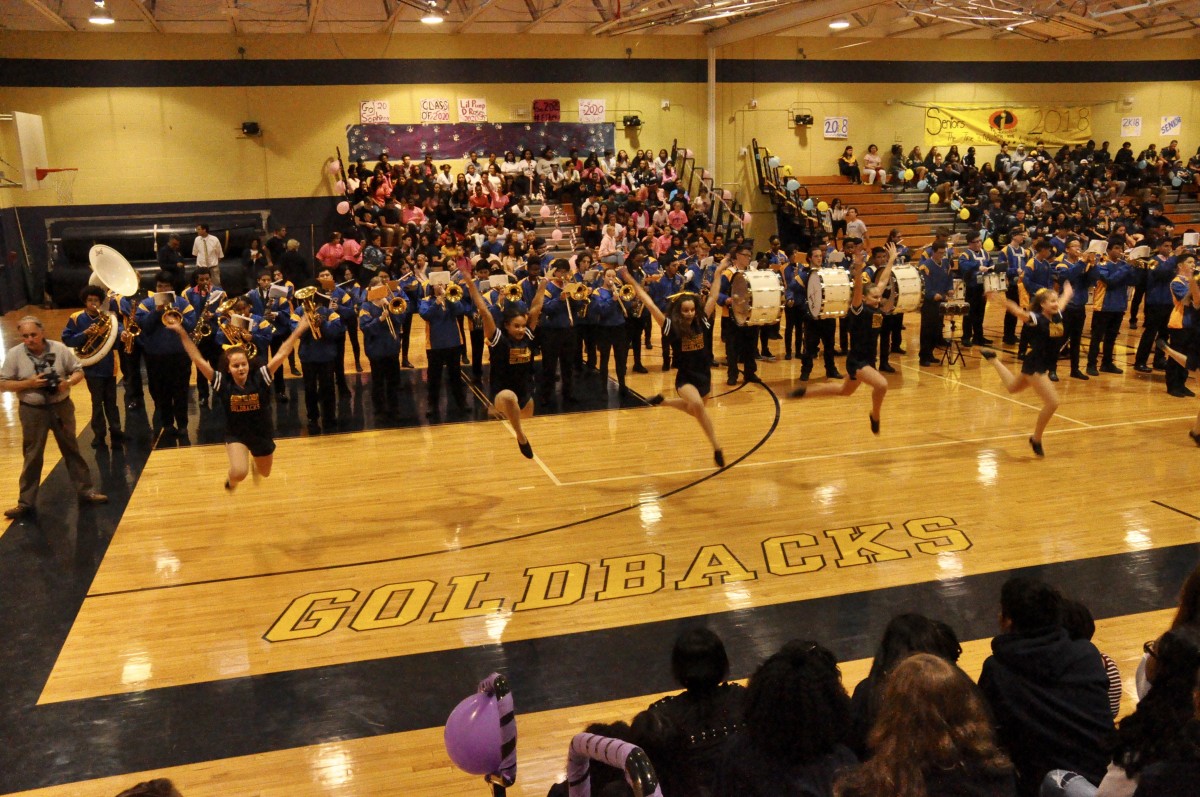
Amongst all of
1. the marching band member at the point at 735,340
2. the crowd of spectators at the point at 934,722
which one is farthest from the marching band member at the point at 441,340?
the crowd of spectators at the point at 934,722

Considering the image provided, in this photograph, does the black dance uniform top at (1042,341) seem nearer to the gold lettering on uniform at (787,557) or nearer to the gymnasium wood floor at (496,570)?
the gymnasium wood floor at (496,570)

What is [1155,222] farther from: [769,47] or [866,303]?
[866,303]

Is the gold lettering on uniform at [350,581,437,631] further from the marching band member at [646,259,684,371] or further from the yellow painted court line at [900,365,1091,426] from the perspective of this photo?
the yellow painted court line at [900,365,1091,426]

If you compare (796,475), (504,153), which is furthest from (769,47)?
(796,475)

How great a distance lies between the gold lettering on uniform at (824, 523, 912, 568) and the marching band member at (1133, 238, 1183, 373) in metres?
8.25

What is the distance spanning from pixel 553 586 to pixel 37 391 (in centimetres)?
548

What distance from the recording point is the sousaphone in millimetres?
11227

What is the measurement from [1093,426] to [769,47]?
820 inches

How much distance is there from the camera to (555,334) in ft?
43.9

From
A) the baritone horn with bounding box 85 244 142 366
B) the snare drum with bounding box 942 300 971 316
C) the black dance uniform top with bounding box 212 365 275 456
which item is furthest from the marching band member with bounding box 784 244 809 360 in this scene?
the baritone horn with bounding box 85 244 142 366

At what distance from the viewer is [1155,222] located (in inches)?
984

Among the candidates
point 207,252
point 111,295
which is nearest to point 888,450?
point 111,295

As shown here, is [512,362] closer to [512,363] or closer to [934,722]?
[512,363]

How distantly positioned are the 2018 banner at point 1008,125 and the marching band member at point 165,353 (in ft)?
85.1
